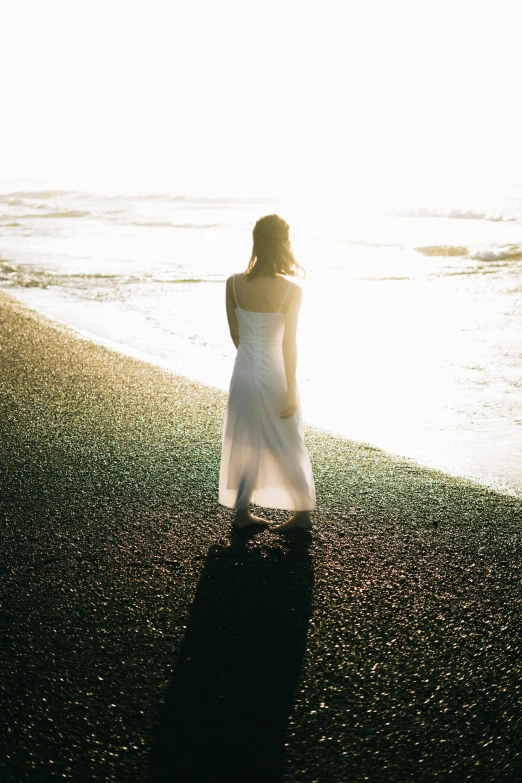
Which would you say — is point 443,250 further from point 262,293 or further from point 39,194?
point 39,194

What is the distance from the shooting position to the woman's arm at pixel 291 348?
356cm

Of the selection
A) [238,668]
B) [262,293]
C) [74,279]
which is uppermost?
[262,293]

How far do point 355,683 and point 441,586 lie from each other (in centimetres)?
85

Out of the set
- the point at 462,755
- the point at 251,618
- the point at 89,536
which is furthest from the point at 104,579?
the point at 462,755

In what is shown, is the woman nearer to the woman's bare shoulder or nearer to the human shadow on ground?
the woman's bare shoulder

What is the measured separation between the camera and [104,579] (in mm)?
3434

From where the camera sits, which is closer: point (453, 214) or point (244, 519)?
point (244, 519)

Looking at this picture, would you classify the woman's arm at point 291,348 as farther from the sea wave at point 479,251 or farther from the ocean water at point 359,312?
the sea wave at point 479,251

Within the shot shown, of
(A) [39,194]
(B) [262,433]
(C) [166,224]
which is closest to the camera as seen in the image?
(B) [262,433]

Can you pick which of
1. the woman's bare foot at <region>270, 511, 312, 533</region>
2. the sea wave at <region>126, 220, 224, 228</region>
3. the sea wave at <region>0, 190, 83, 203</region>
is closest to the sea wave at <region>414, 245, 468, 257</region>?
the sea wave at <region>126, 220, 224, 228</region>

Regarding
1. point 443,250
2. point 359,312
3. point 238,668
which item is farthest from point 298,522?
point 443,250

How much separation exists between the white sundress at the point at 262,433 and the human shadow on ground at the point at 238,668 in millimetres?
292

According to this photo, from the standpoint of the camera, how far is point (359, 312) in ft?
37.0

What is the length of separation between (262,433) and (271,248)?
0.98 metres
